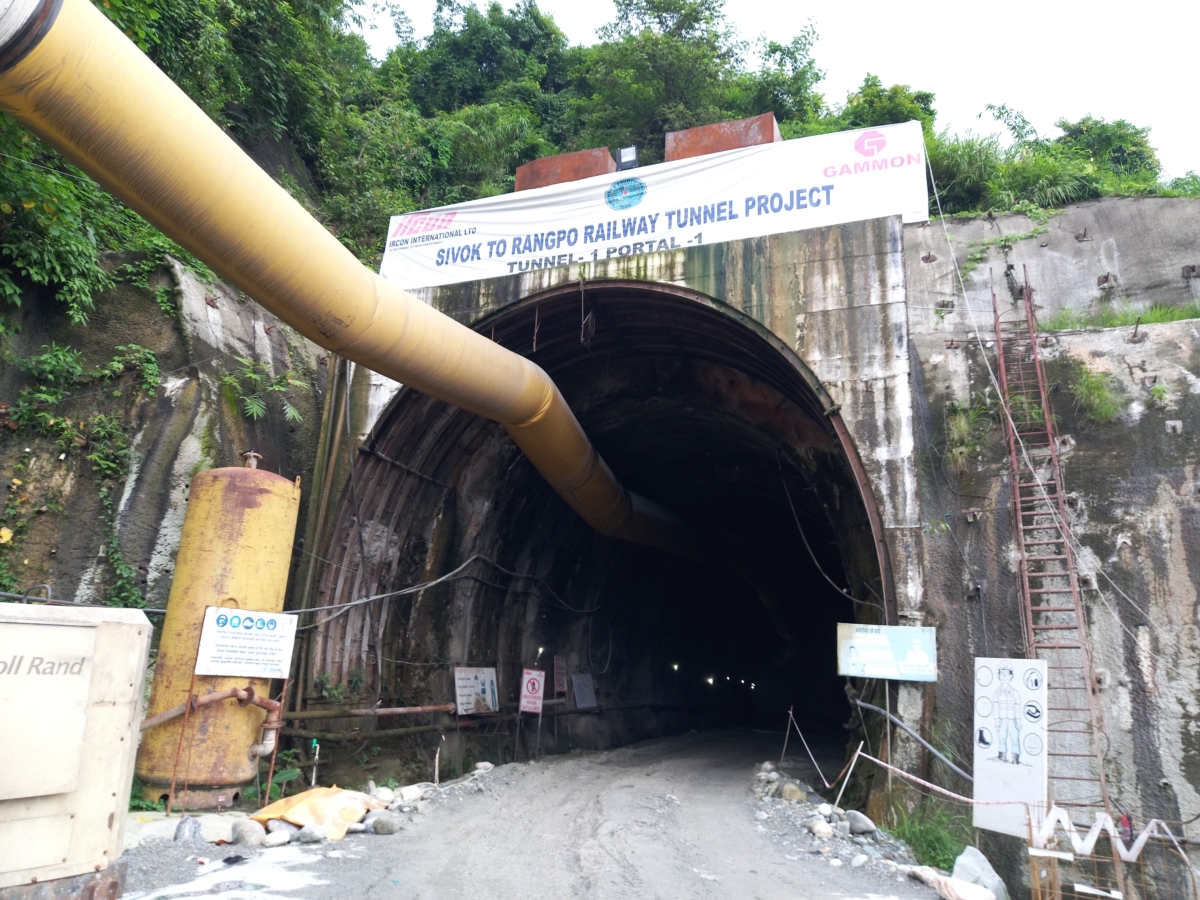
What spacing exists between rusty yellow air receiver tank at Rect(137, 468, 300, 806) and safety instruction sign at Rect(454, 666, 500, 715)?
158 inches

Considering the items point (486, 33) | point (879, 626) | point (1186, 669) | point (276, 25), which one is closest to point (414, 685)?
point (879, 626)

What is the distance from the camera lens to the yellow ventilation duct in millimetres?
4734

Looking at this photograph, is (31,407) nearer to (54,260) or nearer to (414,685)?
(54,260)

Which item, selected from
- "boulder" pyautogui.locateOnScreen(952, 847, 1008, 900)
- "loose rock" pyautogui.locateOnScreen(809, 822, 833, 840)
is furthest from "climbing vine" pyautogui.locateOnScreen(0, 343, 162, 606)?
"boulder" pyautogui.locateOnScreen(952, 847, 1008, 900)

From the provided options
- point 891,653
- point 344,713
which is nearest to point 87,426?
point 344,713

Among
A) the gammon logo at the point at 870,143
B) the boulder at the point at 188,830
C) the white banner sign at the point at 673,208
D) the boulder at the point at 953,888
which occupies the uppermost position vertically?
the gammon logo at the point at 870,143

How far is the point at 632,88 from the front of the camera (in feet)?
73.8

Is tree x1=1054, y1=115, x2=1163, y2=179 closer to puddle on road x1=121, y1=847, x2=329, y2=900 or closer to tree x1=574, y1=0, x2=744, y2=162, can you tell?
tree x1=574, y1=0, x2=744, y2=162

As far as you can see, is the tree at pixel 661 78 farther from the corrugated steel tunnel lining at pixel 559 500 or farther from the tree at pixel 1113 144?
the corrugated steel tunnel lining at pixel 559 500

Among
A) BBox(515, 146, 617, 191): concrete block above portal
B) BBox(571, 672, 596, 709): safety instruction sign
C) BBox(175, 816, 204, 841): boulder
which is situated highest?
BBox(515, 146, 617, 191): concrete block above portal

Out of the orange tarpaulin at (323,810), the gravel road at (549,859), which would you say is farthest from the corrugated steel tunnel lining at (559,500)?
the gravel road at (549,859)

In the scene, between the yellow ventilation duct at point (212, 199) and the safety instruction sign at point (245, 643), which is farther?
the safety instruction sign at point (245, 643)

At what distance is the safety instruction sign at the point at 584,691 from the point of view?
16.0m

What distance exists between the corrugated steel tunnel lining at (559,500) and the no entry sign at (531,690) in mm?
482
